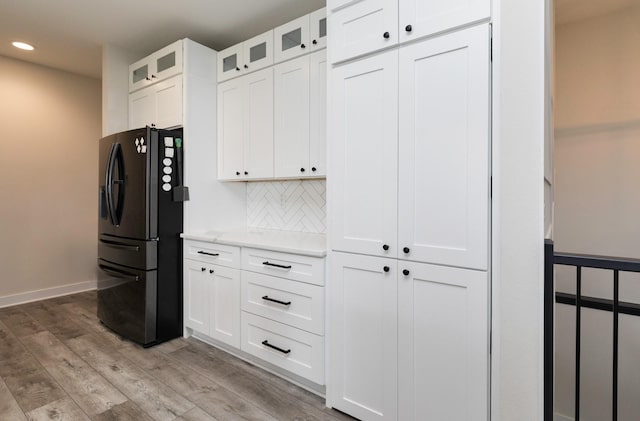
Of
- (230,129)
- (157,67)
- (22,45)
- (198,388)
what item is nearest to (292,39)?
(230,129)

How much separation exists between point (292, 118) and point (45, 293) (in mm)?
3644

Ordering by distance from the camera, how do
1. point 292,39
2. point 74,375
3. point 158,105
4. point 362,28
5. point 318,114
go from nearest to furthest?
point 362,28, point 74,375, point 318,114, point 292,39, point 158,105

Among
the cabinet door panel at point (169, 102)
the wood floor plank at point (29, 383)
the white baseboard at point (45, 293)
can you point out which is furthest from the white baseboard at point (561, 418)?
the white baseboard at point (45, 293)

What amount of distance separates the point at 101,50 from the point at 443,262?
381 centimetres

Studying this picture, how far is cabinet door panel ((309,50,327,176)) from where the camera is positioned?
2.36 m

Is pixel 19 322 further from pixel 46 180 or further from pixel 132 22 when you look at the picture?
pixel 132 22

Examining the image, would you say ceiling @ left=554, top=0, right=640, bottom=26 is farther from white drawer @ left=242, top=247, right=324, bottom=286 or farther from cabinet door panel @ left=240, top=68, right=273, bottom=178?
white drawer @ left=242, top=247, right=324, bottom=286

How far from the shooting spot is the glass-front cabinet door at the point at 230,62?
112 inches

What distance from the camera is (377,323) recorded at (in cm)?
174

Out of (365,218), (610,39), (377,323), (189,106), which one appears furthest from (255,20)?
(610,39)

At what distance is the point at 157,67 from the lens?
3.09m

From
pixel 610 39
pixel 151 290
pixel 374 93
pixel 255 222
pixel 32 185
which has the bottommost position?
pixel 151 290

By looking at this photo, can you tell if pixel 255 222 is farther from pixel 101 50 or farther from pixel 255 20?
pixel 101 50

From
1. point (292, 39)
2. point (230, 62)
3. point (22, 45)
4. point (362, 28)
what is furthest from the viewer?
point (22, 45)
